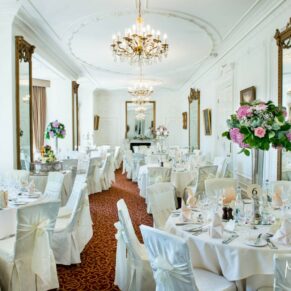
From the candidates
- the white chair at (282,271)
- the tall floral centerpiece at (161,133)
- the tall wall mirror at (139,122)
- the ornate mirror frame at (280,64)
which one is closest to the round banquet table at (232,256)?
the white chair at (282,271)

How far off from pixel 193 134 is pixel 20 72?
789 centimetres

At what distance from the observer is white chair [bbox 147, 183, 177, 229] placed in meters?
3.63

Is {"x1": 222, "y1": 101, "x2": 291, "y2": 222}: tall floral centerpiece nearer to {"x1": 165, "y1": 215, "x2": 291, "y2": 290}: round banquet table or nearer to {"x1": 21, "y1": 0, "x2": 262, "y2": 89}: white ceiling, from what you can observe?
{"x1": 165, "y1": 215, "x2": 291, "y2": 290}: round banquet table

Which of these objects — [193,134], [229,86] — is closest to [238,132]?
[229,86]

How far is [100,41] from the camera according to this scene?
7.40m

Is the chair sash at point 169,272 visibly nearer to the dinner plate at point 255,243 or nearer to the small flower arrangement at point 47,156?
the dinner plate at point 255,243

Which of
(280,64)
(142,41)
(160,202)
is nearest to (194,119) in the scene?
(280,64)

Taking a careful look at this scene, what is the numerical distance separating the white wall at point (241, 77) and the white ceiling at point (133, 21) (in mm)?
451

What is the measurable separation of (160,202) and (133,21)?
3.96m

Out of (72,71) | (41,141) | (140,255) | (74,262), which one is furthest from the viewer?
(41,141)

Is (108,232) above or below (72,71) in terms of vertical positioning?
below

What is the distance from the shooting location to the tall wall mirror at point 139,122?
1589 cm

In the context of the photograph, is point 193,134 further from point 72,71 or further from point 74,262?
point 74,262

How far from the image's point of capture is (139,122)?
626 inches
